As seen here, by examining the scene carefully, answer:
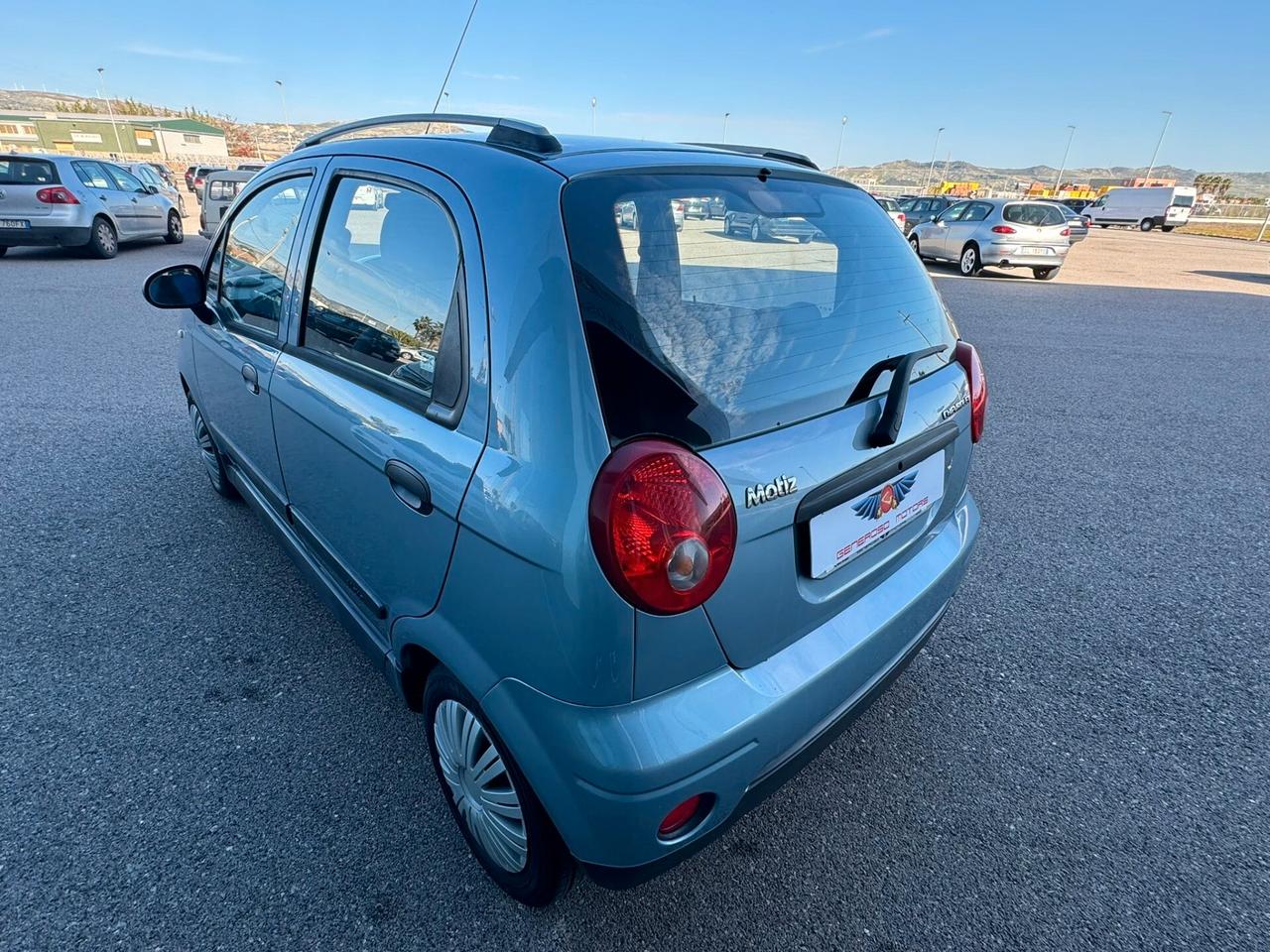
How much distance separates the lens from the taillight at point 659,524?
1.17 metres

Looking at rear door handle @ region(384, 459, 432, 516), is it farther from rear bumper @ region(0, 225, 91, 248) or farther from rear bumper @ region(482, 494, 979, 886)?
rear bumper @ region(0, 225, 91, 248)

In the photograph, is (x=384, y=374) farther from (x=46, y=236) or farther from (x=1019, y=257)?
(x=1019, y=257)

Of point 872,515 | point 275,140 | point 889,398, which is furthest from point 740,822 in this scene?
point 275,140

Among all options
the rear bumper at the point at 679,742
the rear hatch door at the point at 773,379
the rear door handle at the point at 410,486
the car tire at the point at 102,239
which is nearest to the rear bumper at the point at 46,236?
the car tire at the point at 102,239

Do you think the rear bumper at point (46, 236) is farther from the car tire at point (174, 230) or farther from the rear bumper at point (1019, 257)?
the rear bumper at point (1019, 257)

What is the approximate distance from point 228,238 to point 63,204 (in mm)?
11479

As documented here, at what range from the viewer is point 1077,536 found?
11.5ft

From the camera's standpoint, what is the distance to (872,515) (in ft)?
5.22

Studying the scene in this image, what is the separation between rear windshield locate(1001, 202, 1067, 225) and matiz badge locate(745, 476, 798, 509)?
592 inches

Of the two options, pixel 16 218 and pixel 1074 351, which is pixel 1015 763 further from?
pixel 16 218

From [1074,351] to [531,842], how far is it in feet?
27.2

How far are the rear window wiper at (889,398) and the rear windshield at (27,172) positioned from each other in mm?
14239

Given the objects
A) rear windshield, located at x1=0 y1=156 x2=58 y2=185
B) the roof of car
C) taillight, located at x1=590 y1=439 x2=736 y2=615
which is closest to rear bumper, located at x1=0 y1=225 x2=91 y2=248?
rear windshield, located at x1=0 y1=156 x2=58 y2=185

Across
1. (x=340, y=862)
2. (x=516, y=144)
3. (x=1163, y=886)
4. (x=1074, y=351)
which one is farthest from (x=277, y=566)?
(x=1074, y=351)
